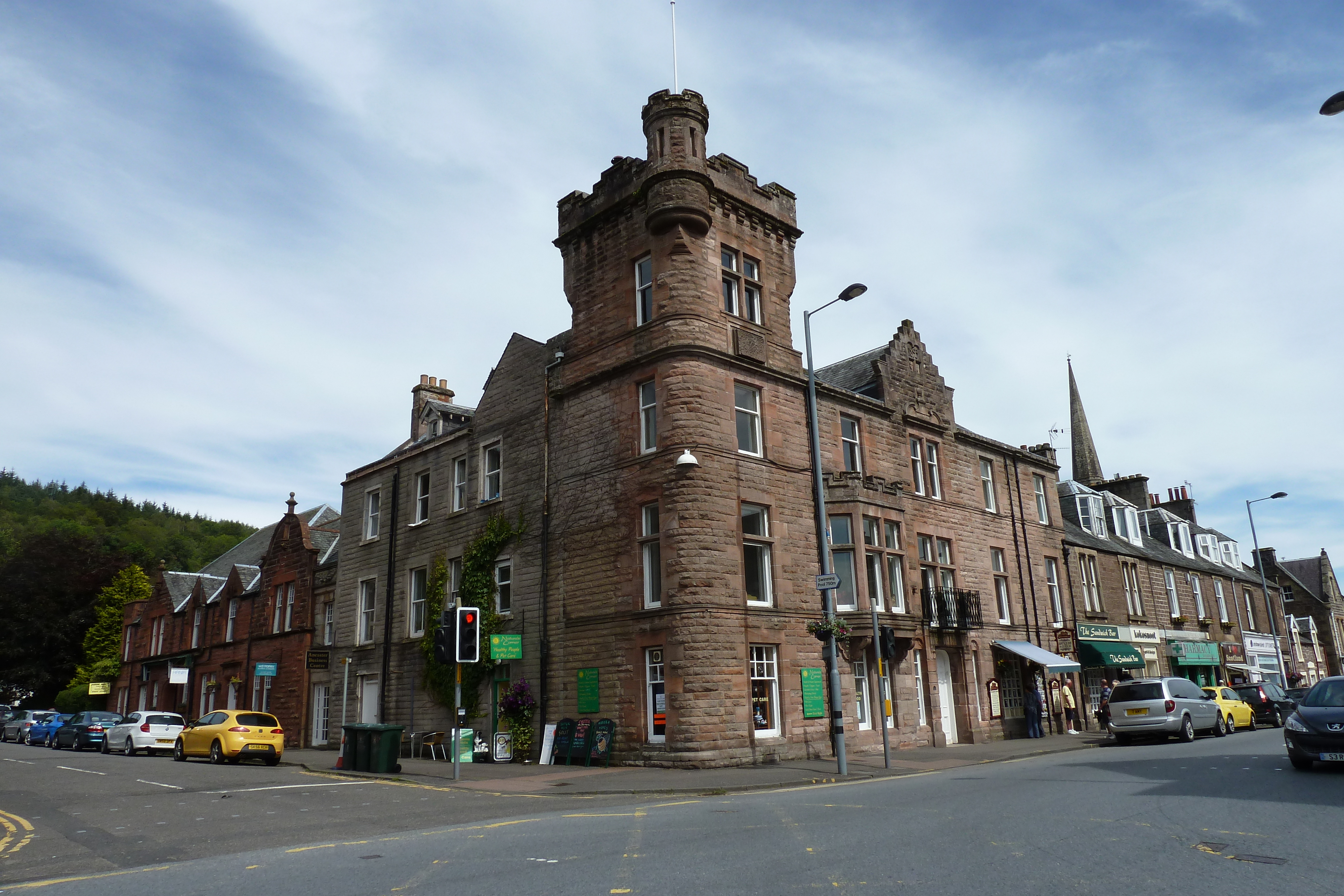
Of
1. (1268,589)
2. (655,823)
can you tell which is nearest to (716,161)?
(655,823)

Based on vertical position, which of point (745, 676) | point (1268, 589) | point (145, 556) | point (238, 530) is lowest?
point (745, 676)

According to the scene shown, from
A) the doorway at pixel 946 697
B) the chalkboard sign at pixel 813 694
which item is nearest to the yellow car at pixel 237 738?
the chalkboard sign at pixel 813 694

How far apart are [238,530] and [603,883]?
115541mm

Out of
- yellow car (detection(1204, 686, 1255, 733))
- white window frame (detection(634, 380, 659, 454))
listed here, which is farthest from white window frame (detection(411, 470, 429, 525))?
yellow car (detection(1204, 686, 1255, 733))

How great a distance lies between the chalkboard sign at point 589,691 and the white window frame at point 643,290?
8.64 metres

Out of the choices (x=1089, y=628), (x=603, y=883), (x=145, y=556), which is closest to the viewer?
(x=603, y=883)

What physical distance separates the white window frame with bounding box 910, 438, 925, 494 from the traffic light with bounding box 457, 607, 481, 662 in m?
14.7

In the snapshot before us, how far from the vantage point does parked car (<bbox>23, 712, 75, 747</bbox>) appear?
3612cm

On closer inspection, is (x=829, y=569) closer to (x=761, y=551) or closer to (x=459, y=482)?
(x=761, y=551)

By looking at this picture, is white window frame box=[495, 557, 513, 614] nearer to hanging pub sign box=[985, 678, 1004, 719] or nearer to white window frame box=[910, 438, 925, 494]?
white window frame box=[910, 438, 925, 494]

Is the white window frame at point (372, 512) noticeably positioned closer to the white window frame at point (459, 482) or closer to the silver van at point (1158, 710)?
the white window frame at point (459, 482)

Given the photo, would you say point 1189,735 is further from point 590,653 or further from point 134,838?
point 134,838

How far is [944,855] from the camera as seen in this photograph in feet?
25.6

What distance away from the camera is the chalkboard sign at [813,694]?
21.2 meters
